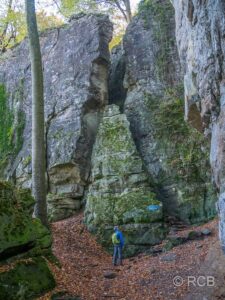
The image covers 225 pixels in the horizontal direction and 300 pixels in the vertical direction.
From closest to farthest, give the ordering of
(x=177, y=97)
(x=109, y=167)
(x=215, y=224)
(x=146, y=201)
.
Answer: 1. (x=215, y=224)
2. (x=146, y=201)
3. (x=109, y=167)
4. (x=177, y=97)

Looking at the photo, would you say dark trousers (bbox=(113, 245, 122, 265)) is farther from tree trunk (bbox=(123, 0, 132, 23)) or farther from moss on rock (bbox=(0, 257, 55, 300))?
tree trunk (bbox=(123, 0, 132, 23))

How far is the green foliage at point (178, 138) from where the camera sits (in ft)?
45.8

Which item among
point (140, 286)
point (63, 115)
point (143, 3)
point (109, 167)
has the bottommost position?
point (140, 286)

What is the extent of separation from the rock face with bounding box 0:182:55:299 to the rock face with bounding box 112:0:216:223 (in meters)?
7.16

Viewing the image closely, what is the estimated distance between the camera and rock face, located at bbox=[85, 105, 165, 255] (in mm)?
12336

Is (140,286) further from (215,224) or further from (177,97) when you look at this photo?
(177,97)

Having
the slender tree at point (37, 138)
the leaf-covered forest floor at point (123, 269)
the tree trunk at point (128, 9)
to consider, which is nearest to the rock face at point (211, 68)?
the leaf-covered forest floor at point (123, 269)

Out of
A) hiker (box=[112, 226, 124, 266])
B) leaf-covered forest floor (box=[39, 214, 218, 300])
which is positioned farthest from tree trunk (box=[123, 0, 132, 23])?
hiker (box=[112, 226, 124, 266])

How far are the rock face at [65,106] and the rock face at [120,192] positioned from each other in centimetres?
83

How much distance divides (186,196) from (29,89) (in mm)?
10707

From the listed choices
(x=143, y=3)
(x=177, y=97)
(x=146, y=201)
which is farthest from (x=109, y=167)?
(x=143, y=3)

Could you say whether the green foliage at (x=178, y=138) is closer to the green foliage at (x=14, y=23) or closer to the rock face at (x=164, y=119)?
the rock face at (x=164, y=119)

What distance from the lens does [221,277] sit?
7500mm

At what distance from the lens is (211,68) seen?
23.7 feet
